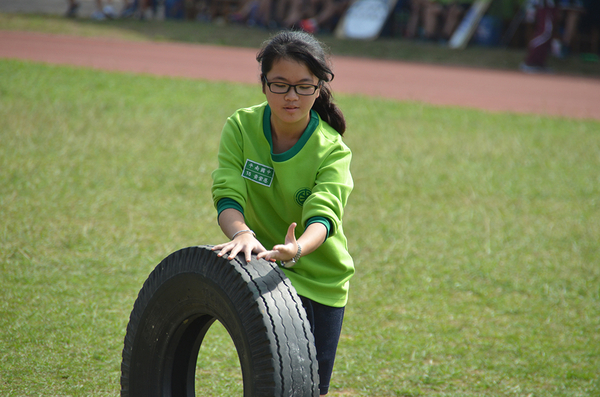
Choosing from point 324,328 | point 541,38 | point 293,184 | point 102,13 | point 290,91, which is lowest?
point 324,328

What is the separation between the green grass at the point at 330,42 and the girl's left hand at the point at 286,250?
54.6ft

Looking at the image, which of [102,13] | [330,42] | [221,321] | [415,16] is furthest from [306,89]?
[102,13]

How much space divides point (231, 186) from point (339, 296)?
0.57 m

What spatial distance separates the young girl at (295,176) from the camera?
84.0 inches

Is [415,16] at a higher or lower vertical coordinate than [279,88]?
higher

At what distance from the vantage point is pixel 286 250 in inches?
76.8

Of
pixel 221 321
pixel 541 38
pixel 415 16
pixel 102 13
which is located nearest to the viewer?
pixel 221 321

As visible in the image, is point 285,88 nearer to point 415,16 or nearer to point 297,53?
point 297,53

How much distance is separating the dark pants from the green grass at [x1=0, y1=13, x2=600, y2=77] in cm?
1638

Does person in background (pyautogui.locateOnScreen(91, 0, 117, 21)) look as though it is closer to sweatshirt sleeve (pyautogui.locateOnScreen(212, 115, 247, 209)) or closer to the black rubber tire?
sweatshirt sleeve (pyautogui.locateOnScreen(212, 115, 247, 209))

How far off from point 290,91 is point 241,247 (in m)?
0.57

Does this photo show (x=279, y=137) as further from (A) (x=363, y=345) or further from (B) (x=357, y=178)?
(B) (x=357, y=178)

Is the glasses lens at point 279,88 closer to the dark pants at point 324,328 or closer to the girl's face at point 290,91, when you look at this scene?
the girl's face at point 290,91

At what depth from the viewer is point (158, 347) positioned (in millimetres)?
2230
